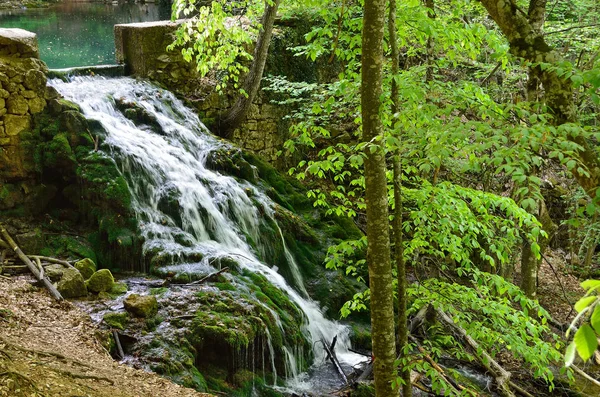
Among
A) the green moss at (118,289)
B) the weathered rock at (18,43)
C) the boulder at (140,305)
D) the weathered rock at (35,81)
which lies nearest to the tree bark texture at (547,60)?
the boulder at (140,305)

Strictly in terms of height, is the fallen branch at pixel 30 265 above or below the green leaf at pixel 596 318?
below

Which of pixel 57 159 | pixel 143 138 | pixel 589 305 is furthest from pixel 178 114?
pixel 589 305

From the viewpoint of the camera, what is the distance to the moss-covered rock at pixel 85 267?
19.9ft

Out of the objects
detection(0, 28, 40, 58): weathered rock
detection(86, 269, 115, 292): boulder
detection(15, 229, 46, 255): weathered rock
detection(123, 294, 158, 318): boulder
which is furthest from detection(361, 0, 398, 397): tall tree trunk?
detection(0, 28, 40, 58): weathered rock

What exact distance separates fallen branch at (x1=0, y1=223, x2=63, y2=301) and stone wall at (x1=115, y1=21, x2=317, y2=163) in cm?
485

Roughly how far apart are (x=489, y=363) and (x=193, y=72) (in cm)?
786

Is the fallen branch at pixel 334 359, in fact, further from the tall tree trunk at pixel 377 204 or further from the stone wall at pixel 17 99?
the stone wall at pixel 17 99

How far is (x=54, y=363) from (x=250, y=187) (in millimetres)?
5296

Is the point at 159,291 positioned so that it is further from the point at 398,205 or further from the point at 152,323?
the point at 398,205

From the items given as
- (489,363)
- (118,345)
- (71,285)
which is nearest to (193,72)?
(71,285)

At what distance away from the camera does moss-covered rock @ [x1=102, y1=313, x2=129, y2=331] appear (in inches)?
201

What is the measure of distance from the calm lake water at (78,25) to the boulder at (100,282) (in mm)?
8850

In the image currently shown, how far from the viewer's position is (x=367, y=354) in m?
6.86

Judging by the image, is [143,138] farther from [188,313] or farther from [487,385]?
[487,385]
